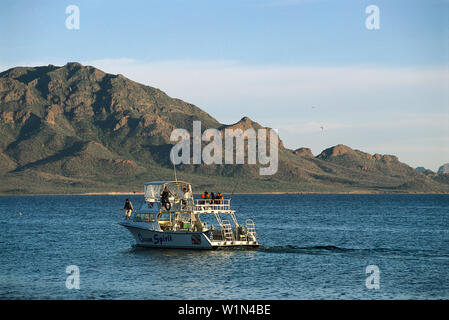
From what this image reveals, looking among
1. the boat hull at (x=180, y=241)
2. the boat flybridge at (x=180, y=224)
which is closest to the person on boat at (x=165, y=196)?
the boat flybridge at (x=180, y=224)

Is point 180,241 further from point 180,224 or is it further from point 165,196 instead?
point 165,196

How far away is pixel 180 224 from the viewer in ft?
193

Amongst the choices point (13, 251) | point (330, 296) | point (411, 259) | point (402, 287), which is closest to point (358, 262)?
point (411, 259)

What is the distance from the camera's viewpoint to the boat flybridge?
187 ft

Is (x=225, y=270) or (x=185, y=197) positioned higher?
(x=185, y=197)

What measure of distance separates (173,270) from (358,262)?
1618cm

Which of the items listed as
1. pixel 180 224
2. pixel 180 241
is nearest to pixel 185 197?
pixel 180 224

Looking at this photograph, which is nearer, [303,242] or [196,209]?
[196,209]

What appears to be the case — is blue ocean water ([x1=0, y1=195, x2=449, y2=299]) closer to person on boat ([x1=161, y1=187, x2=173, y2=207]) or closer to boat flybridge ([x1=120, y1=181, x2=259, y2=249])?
boat flybridge ([x1=120, y1=181, x2=259, y2=249])

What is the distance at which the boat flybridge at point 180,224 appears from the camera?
57.0 meters

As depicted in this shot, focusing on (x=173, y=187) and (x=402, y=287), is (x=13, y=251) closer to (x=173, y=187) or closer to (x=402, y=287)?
(x=173, y=187)

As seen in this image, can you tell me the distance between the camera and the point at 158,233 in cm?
5856

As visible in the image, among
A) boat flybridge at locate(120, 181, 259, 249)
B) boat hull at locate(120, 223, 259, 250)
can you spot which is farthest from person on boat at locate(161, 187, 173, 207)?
boat hull at locate(120, 223, 259, 250)
